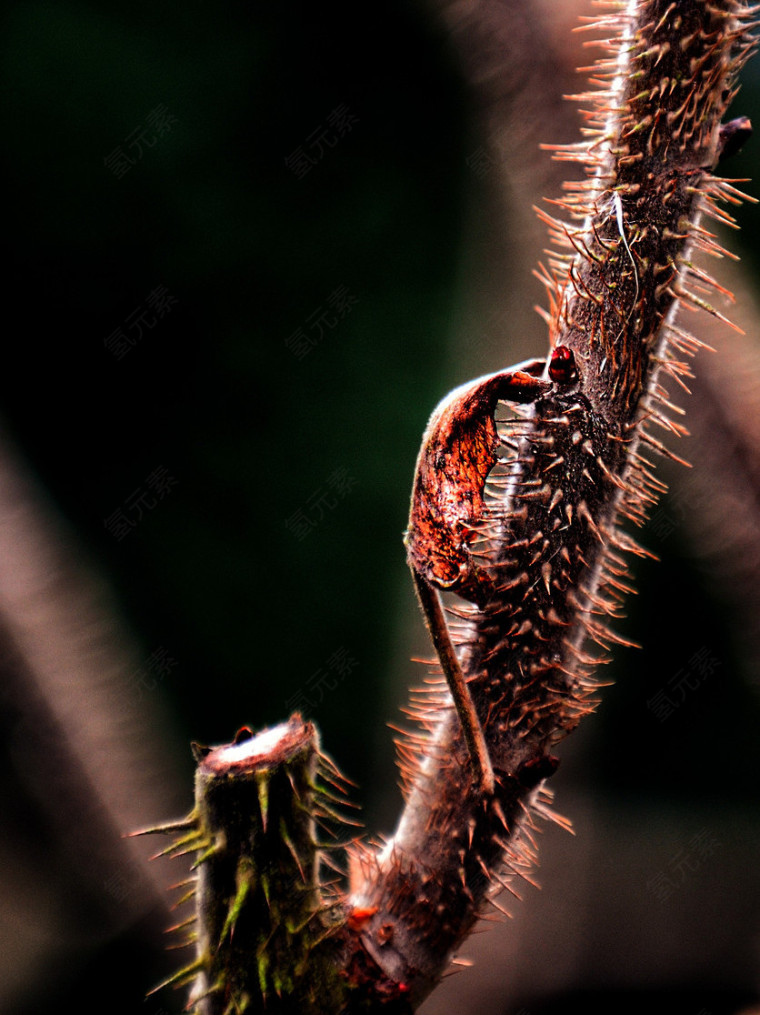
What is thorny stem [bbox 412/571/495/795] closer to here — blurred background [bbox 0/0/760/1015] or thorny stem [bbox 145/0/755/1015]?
thorny stem [bbox 145/0/755/1015]

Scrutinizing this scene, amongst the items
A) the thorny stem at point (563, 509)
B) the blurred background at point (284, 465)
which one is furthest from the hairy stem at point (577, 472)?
the blurred background at point (284, 465)

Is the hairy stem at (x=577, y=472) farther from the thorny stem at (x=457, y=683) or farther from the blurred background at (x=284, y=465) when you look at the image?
the blurred background at (x=284, y=465)

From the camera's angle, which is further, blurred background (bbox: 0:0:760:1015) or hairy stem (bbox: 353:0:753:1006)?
blurred background (bbox: 0:0:760:1015)

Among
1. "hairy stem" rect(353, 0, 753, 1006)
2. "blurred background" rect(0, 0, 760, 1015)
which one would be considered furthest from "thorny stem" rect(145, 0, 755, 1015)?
"blurred background" rect(0, 0, 760, 1015)

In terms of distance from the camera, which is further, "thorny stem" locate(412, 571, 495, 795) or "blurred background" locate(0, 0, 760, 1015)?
"blurred background" locate(0, 0, 760, 1015)

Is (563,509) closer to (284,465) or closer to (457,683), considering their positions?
(457,683)
